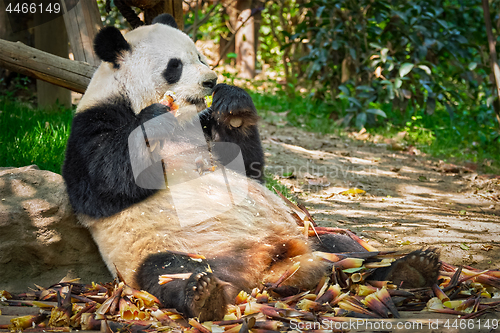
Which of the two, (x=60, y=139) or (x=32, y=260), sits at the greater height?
(x=60, y=139)

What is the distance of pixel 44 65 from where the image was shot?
3477 mm

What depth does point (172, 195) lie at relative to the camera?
7.90 ft

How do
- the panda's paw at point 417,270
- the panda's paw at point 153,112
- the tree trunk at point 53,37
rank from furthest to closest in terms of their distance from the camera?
1. the tree trunk at point 53,37
2. the panda's paw at point 153,112
3. the panda's paw at point 417,270

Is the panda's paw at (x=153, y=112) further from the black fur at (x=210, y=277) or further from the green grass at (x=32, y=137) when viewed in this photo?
the green grass at (x=32, y=137)

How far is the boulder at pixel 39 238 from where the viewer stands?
252 centimetres

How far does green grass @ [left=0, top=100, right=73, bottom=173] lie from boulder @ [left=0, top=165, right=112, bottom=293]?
117 centimetres

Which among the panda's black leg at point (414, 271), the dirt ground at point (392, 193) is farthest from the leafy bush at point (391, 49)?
the panda's black leg at point (414, 271)

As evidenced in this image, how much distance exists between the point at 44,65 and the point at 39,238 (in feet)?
5.24

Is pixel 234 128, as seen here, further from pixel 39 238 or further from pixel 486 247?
pixel 486 247

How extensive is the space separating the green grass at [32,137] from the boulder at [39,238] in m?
1.17

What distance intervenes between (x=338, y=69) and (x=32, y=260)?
18.6 feet

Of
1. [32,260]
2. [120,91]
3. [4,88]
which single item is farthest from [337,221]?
[4,88]

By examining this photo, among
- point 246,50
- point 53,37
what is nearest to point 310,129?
point 53,37

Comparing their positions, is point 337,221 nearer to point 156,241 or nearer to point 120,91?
point 156,241
